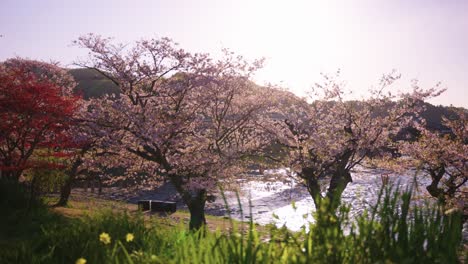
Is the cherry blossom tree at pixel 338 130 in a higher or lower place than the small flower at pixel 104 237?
higher

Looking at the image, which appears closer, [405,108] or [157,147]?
[157,147]

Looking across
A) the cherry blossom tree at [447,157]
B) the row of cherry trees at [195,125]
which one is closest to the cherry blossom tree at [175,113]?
the row of cherry trees at [195,125]

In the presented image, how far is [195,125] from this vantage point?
17484 millimetres

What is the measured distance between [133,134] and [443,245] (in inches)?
506

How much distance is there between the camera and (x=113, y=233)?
7.48 metres

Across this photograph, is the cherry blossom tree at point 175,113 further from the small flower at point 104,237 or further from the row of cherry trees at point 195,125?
the small flower at point 104,237

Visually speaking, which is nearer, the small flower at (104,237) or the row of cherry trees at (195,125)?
the small flower at (104,237)

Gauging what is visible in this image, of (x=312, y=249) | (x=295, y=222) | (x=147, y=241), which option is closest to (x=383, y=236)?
(x=312, y=249)

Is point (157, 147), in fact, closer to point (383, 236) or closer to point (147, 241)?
point (147, 241)

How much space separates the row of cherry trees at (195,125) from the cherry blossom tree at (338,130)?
5cm

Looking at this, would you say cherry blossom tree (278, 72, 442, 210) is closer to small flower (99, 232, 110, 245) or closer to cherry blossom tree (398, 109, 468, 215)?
cherry blossom tree (398, 109, 468, 215)

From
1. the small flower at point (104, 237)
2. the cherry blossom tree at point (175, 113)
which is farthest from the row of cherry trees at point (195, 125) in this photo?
the small flower at point (104, 237)

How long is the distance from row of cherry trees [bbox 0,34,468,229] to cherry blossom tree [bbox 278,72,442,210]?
0.05m

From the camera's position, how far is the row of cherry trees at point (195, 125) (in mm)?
15188
